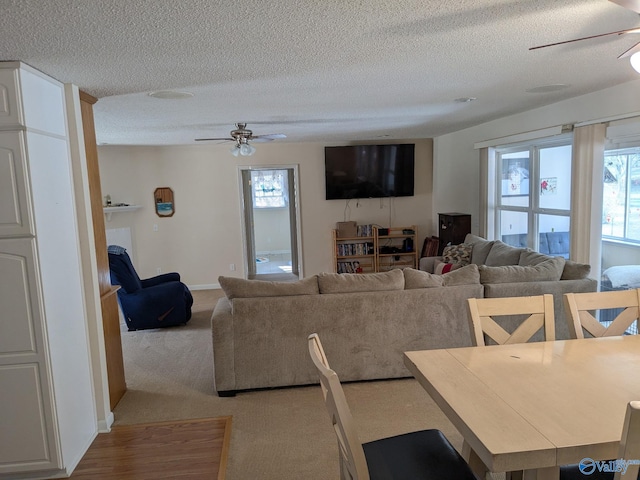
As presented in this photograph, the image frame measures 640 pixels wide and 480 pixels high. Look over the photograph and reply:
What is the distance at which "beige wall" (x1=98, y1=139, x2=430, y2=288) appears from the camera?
6840 mm

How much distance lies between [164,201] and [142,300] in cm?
247

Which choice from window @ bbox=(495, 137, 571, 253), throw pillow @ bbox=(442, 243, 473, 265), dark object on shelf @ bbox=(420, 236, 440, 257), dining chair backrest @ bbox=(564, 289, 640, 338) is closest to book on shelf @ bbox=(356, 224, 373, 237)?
dark object on shelf @ bbox=(420, 236, 440, 257)

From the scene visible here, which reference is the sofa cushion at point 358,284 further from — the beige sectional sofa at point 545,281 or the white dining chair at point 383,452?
the white dining chair at point 383,452

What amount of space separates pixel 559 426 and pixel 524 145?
14.6 ft

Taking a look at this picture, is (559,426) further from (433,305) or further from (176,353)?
(176,353)

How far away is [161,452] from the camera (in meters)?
2.67

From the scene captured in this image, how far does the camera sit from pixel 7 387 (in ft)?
7.79

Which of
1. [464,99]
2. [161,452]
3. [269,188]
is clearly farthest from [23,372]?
[269,188]

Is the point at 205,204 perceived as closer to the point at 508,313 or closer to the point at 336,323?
the point at 336,323

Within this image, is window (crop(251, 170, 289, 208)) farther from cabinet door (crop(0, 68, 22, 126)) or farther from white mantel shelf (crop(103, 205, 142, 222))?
cabinet door (crop(0, 68, 22, 126))

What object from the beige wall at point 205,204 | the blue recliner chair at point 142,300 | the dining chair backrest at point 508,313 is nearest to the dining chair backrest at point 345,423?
the dining chair backrest at point 508,313

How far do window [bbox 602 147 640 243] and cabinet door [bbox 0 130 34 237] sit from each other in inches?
176

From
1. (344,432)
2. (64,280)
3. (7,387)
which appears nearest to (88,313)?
(64,280)

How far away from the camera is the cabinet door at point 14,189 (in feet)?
7.26
